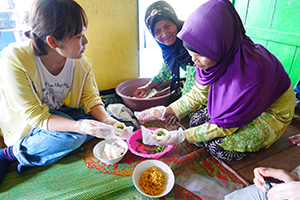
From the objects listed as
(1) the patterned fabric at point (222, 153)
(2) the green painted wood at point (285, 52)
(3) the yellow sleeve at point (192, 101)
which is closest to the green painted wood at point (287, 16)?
(2) the green painted wood at point (285, 52)

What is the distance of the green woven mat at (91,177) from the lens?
1.28 metres

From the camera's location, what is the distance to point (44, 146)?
1.42 m

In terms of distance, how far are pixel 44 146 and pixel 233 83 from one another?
145cm

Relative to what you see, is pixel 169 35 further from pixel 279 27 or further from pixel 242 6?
pixel 242 6

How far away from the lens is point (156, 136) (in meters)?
1.40

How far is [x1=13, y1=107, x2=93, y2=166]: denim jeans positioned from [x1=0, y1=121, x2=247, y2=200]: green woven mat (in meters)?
0.09

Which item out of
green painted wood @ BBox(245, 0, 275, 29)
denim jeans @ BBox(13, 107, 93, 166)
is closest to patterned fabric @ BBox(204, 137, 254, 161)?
denim jeans @ BBox(13, 107, 93, 166)

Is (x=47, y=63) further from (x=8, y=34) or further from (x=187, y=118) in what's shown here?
(x=187, y=118)

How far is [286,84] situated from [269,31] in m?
1.64

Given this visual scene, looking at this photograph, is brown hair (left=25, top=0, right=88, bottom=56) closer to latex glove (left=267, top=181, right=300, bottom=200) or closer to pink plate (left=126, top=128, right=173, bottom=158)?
pink plate (left=126, top=128, right=173, bottom=158)

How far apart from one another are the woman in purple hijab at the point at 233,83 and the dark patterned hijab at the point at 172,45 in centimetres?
45

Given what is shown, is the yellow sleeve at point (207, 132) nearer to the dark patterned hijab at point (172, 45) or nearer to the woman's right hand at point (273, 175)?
the woman's right hand at point (273, 175)

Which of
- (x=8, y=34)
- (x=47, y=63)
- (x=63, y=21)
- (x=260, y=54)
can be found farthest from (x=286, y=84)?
(x=8, y=34)

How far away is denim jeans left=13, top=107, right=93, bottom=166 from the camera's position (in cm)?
142
